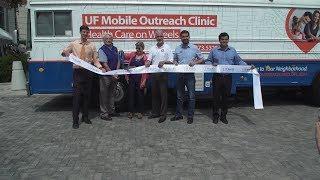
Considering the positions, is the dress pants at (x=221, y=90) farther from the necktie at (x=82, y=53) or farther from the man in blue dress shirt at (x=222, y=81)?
the necktie at (x=82, y=53)

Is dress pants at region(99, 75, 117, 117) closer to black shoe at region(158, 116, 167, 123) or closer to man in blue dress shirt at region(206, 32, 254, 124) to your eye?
black shoe at region(158, 116, 167, 123)

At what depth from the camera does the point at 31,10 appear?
9.96 m

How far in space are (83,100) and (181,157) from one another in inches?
127

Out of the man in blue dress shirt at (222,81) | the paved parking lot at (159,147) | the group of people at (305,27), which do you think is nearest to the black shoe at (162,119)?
the paved parking lot at (159,147)

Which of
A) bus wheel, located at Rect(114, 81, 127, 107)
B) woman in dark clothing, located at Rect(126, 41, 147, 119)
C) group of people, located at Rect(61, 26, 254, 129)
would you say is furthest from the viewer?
bus wheel, located at Rect(114, 81, 127, 107)

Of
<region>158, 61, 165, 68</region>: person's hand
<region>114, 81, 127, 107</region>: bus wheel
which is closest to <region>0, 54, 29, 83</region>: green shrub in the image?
<region>114, 81, 127, 107</region>: bus wheel

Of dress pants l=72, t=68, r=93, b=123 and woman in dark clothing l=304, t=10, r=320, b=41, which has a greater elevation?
woman in dark clothing l=304, t=10, r=320, b=41

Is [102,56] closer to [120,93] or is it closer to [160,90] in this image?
[120,93]

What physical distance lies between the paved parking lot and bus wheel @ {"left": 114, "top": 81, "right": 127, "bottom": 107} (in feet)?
1.25

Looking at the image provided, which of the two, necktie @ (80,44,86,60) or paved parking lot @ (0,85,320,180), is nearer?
paved parking lot @ (0,85,320,180)

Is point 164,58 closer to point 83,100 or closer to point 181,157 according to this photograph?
point 83,100

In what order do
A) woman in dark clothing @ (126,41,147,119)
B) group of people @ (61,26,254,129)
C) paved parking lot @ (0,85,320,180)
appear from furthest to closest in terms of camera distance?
woman in dark clothing @ (126,41,147,119) < group of people @ (61,26,254,129) < paved parking lot @ (0,85,320,180)

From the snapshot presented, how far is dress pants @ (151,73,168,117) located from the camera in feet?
31.3

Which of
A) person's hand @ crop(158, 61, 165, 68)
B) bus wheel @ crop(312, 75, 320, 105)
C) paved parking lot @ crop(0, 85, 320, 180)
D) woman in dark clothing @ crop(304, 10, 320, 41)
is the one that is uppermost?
woman in dark clothing @ crop(304, 10, 320, 41)
